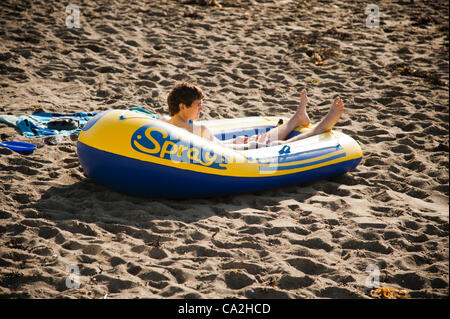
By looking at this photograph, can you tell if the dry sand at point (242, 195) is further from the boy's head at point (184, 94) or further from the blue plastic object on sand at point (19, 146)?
the boy's head at point (184, 94)

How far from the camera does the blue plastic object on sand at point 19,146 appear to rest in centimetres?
483

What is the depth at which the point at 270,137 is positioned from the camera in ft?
17.0

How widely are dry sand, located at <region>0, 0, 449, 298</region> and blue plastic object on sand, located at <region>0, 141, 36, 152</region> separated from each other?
0.23ft

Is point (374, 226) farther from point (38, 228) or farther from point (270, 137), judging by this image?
A: point (38, 228)

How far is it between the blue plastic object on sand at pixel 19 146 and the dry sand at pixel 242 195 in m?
0.07

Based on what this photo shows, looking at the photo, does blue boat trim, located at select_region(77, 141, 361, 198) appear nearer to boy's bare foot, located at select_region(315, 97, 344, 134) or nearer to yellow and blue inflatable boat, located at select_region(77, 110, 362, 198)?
yellow and blue inflatable boat, located at select_region(77, 110, 362, 198)

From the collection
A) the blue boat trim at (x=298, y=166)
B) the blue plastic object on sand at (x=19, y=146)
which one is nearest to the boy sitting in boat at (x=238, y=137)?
the blue boat trim at (x=298, y=166)

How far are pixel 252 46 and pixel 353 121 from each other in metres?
2.94

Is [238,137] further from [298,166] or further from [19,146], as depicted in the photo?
[19,146]

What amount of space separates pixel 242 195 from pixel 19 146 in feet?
7.75

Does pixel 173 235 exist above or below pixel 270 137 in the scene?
below

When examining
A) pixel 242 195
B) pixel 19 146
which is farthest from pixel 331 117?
pixel 19 146

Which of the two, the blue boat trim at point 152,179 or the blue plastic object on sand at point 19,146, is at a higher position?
the blue boat trim at point 152,179
